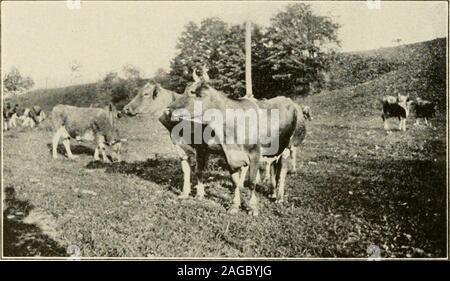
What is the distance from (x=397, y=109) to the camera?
21.2ft

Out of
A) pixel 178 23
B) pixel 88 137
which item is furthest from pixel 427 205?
pixel 88 137

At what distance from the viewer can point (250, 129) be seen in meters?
6.42

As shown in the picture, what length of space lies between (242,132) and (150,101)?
4.00 feet

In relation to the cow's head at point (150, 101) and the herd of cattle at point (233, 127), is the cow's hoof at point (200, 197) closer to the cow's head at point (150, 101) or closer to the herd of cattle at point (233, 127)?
the herd of cattle at point (233, 127)

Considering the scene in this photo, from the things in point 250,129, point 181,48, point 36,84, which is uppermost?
point 181,48

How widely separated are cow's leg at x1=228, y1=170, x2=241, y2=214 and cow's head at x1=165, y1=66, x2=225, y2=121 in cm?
81

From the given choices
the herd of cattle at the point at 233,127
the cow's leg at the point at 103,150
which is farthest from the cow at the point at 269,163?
the cow's leg at the point at 103,150

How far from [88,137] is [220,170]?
6.03 feet

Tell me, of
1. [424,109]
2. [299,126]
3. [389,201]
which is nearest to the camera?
[389,201]

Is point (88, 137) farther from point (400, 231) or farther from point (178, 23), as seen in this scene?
point (400, 231)

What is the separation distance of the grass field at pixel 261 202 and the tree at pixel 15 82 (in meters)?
0.59

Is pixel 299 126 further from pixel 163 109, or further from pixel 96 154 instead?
pixel 96 154

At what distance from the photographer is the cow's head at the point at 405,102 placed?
643 cm

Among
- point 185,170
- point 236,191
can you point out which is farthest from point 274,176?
point 185,170
